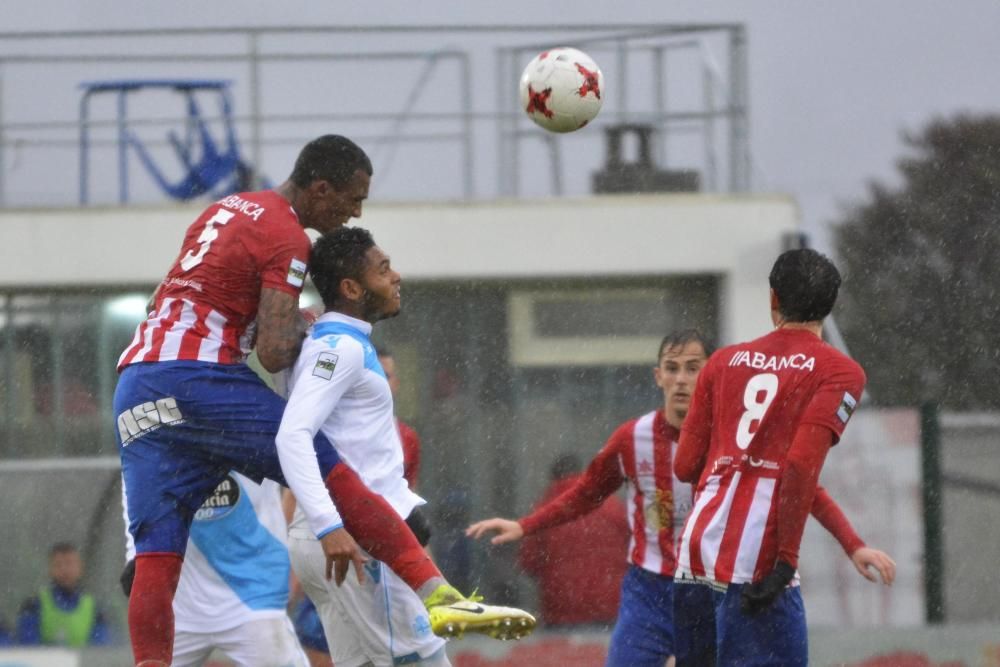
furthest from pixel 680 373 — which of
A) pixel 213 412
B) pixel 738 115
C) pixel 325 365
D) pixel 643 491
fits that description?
pixel 738 115

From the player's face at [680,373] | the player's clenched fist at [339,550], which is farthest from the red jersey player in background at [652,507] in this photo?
the player's clenched fist at [339,550]

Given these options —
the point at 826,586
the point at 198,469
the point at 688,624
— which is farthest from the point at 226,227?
the point at 826,586

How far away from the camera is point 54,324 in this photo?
1205cm

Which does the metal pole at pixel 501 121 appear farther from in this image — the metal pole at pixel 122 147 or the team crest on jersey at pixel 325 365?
Result: the team crest on jersey at pixel 325 365

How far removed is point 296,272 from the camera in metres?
5.08

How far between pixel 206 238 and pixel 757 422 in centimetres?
183

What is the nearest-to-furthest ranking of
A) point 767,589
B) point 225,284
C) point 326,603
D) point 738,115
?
point 767,589
point 225,284
point 326,603
point 738,115

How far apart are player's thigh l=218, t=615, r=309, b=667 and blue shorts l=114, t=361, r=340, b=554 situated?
109 cm

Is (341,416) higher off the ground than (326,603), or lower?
higher

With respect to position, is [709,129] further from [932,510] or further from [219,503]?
[219,503]

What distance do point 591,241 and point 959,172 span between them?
387 inches

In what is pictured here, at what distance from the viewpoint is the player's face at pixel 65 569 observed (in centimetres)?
960

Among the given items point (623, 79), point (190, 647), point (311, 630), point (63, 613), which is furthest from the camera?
point (623, 79)

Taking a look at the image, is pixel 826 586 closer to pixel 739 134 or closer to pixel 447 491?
pixel 447 491
